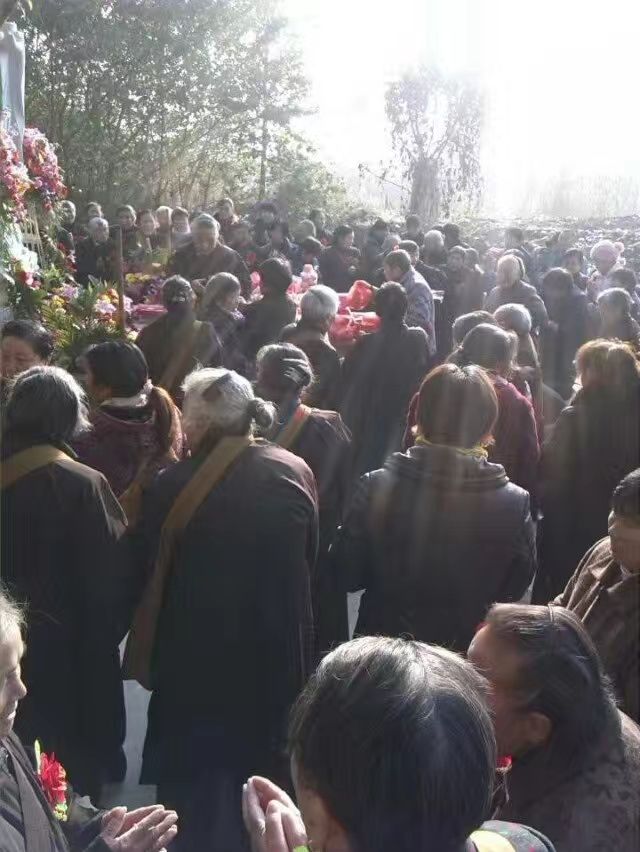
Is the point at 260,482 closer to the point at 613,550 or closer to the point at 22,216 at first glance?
the point at 613,550

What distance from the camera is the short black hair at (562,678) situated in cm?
182

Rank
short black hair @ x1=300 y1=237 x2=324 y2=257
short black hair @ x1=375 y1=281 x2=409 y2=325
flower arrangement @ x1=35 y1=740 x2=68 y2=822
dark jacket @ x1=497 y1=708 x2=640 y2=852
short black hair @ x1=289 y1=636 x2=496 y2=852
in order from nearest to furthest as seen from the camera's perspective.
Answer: short black hair @ x1=289 y1=636 x2=496 y2=852
dark jacket @ x1=497 y1=708 x2=640 y2=852
flower arrangement @ x1=35 y1=740 x2=68 y2=822
short black hair @ x1=375 y1=281 x2=409 y2=325
short black hair @ x1=300 y1=237 x2=324 y2=257

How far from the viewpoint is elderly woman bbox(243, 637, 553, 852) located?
1.28 m

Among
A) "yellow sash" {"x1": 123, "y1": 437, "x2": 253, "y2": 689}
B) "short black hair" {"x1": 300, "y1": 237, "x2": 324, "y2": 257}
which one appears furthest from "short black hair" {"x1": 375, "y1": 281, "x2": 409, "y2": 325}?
"short black hair" {"x1": 300, "y1": 237, "x2": 324, "y2": 257}

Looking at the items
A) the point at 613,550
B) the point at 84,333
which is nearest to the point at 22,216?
the point at 84,333

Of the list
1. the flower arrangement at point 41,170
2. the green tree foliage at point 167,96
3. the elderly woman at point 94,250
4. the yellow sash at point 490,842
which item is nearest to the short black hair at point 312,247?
the elderly woman at point 94,250

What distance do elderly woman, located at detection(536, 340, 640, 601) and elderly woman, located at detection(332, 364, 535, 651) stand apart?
1200mm

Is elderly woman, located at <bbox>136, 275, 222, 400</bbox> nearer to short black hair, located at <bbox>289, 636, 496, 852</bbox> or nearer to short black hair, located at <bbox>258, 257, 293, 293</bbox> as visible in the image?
short black hair, located at <bbox>258, 257, 293, 293</bbox>

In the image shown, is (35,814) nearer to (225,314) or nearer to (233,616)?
(233,616)

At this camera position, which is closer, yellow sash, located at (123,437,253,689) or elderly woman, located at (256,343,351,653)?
yellow sash, located at (123,437,253,689)

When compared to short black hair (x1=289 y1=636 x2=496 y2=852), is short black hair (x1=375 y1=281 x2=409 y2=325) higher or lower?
higher

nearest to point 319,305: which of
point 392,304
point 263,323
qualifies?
point 392,304

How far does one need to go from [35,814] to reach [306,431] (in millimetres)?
2154

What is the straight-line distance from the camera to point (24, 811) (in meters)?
1.84
